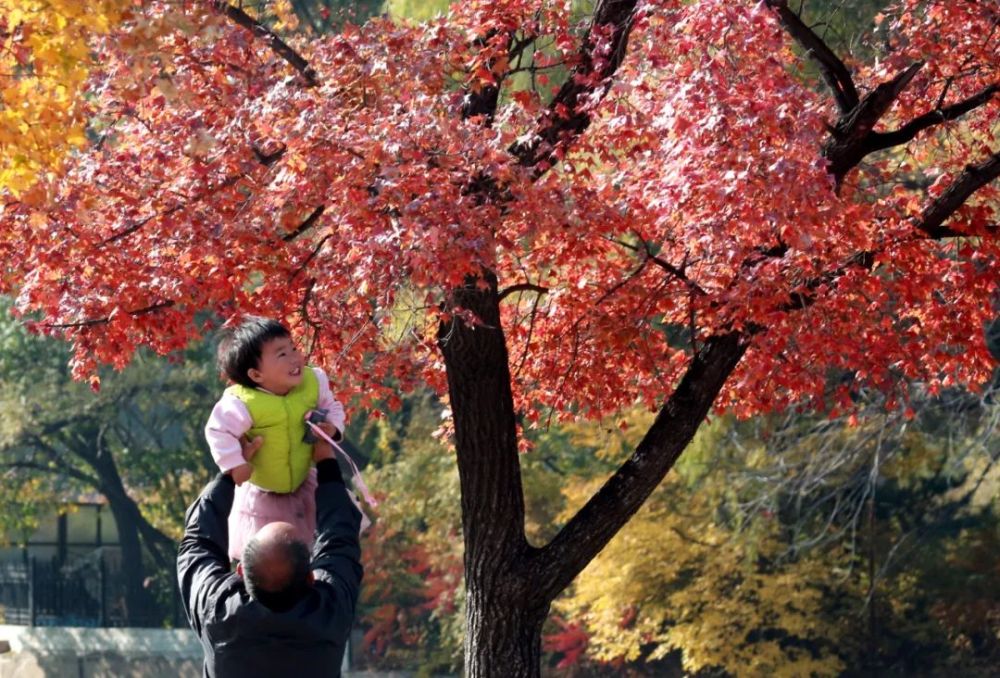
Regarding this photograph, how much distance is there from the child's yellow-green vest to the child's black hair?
5 centimetres

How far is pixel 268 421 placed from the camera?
4.82 meters

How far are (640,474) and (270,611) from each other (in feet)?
16.6

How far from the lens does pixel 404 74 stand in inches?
334

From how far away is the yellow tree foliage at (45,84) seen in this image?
662 cm

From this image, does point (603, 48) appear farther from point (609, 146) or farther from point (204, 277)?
point (204, 277)

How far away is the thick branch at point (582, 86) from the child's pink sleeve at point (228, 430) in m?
4.03

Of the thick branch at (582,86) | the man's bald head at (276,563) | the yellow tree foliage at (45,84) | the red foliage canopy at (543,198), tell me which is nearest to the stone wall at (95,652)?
the red foliage canopy at (543,198)

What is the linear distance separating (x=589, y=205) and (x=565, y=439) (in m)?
13.6

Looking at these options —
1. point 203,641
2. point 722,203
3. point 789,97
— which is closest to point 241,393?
point 203,641

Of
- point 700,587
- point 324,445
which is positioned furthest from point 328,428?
point 700,587

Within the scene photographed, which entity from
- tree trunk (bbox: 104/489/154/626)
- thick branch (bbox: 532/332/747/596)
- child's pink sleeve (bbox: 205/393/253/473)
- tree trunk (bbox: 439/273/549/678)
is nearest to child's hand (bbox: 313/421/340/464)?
child's pink sleeve (bbox: 205/393/253/473)

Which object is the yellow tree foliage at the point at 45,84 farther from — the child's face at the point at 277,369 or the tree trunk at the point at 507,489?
the tree trunk at the point at 507,489

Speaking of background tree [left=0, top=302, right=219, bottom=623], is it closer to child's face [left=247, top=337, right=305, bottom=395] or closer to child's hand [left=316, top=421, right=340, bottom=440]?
child's face [left=247, top=337, right=305, bottom=395]

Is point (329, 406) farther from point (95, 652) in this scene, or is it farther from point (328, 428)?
point (95, 652)
